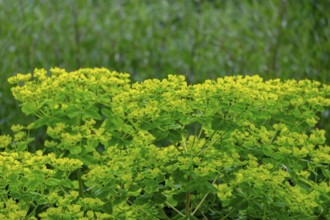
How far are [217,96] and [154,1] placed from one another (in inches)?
227

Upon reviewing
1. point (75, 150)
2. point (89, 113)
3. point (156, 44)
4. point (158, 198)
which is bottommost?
point (156, 44)

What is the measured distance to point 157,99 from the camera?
3.32m

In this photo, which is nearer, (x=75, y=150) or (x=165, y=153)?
(x=165, y=153)

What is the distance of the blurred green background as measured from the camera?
6.00 metres

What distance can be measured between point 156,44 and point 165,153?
3.85 m

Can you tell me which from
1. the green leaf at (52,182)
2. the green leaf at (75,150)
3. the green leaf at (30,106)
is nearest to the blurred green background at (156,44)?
the green leaf at (30,106)

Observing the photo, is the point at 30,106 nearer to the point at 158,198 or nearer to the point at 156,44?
the point at 158,198

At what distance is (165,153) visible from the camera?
3262 millimetres

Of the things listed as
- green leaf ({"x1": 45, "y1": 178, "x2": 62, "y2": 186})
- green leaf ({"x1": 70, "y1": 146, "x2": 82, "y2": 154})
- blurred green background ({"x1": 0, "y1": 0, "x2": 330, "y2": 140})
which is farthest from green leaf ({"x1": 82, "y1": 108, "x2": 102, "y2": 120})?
blurred green background ({"x1": 0, "y1": 0, "x2": 330, "y2": 140})

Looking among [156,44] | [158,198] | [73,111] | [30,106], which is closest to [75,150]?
[73,111]

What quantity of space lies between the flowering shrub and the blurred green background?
211 cm

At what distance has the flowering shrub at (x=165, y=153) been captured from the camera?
3189 mm

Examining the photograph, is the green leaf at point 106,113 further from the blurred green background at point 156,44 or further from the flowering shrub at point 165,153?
the blurred green background at point 156,44

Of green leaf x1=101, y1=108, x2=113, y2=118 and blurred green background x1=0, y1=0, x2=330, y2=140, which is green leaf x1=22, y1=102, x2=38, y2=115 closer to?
green leaf x1=101, y1=108, x2=113, y2=118
